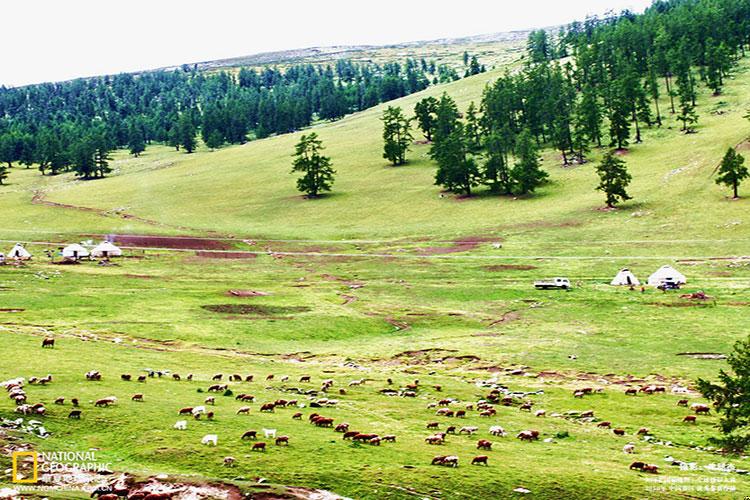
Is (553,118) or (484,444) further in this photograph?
(553,118)

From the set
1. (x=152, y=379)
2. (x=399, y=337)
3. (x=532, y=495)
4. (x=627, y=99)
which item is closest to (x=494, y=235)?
(x=399, y=337)

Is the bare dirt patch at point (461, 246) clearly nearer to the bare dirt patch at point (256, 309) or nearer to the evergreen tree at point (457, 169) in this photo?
the evergreen tree at point (457, 169)

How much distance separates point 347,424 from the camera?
37906mm

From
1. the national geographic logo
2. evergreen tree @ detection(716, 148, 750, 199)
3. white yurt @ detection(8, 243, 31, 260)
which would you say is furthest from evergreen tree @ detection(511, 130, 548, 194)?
the national geographic logo

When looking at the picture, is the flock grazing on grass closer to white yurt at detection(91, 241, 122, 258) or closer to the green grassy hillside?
the green grassy hillside

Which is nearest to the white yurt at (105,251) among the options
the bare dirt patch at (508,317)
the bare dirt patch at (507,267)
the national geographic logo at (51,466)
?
the bare dirt patch at (507,267)

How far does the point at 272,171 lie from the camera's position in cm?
19762

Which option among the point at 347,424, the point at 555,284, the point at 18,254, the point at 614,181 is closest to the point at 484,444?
the point at 347,424

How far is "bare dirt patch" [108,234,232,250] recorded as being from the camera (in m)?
120

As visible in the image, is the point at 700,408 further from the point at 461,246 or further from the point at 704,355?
the point at 461,246

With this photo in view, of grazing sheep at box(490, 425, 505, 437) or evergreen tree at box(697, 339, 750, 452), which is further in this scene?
grazing sheep at box(490, 425, 505, 437)

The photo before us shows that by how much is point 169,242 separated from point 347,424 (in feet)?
301

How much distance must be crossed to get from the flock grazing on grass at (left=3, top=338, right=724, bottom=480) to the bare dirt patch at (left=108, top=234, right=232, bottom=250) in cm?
7253

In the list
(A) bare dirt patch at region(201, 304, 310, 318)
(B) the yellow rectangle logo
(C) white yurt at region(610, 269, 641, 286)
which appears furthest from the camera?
(C) white yurt at region(610, 269, 641, 286)
